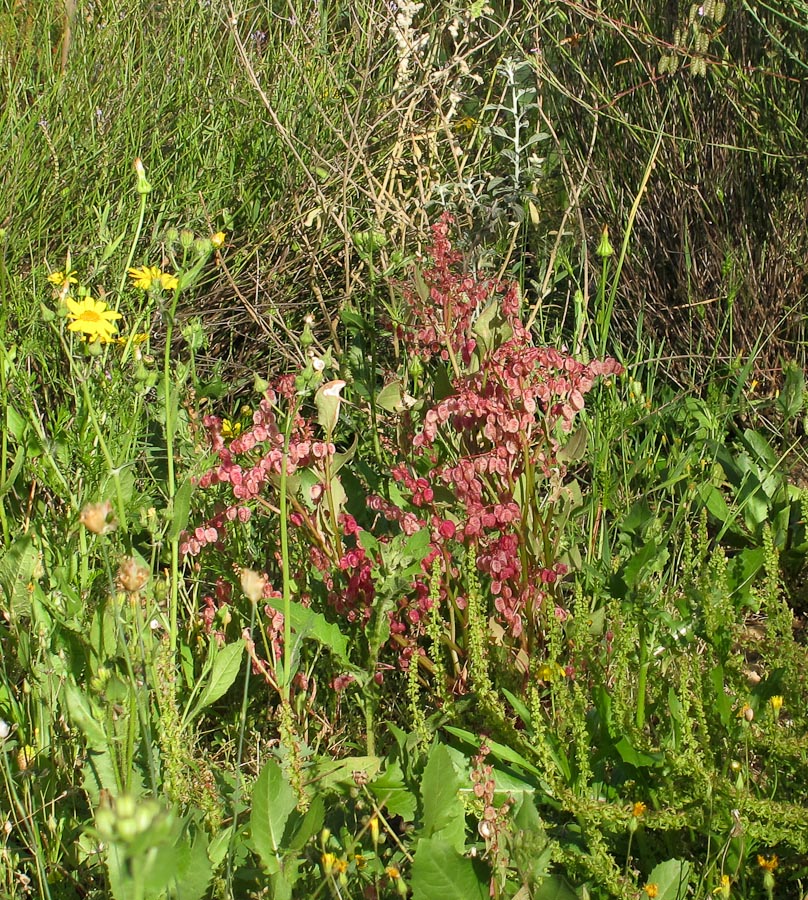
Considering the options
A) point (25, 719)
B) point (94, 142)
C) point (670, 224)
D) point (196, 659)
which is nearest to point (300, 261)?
point (94, 142)

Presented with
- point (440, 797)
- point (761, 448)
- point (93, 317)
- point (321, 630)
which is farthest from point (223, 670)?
point (761, 448)

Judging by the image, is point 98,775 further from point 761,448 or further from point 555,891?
point 761,448

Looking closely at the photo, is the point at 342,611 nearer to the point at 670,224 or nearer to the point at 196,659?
the point at 196,659

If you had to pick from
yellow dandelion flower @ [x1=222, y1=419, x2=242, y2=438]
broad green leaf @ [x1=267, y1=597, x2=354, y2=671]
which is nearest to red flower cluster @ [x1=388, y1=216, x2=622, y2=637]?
broad green leaf @ [x1=267, y1=597, x2=354, y2=671]

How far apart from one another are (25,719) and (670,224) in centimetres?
199

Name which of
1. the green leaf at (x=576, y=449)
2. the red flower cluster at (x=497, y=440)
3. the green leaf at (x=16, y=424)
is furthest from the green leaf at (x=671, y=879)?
the green leaf at (x=16, y=424)

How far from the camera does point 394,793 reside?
4.86 feet

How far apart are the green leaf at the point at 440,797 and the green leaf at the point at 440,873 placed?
4.0 inches

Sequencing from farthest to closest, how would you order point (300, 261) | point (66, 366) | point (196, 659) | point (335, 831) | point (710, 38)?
point (300, 261) → point (66, 366) → point (710, 38) → point (196, 659) → point (335, 831)

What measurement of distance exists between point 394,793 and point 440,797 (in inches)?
4.8

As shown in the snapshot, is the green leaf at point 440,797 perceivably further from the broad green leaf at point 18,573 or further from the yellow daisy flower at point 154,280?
the yellow daisy flower at point 154,280

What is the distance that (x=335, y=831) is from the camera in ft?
4.97

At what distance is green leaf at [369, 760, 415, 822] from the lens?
1471mm

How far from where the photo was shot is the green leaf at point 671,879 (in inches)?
52.9
